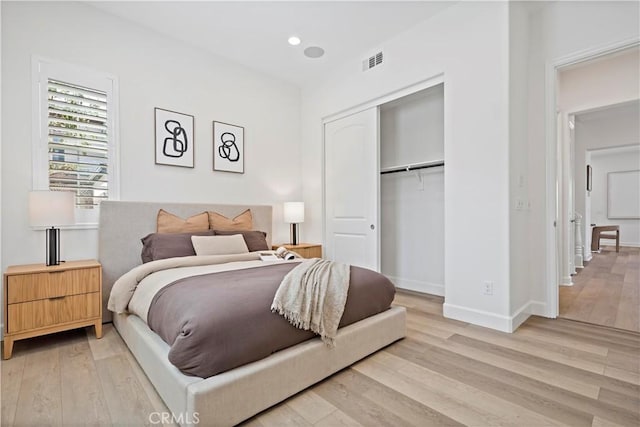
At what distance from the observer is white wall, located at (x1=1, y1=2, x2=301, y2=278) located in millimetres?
2564

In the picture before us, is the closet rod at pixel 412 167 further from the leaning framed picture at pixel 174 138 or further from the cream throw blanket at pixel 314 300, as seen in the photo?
the leaning framed picture at pixel 174 138

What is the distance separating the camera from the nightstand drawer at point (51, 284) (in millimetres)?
2172

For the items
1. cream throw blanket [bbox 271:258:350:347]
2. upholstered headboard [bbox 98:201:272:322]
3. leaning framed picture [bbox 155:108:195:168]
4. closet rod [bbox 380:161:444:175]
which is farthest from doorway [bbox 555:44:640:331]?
upholstered headboard [bbox 98:201:272:322]

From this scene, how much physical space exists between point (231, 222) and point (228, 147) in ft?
3.25

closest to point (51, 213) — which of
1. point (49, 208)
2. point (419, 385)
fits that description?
point (49, 208)

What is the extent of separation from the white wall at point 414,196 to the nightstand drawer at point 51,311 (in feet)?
10.9

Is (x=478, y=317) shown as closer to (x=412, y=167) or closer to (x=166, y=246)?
(x=412, y=167)

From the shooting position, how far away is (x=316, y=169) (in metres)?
4.45

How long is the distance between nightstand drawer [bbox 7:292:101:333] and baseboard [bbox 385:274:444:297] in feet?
10.9

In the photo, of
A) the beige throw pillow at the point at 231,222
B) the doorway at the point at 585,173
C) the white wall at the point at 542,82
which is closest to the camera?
the white wall at the point at 542,82

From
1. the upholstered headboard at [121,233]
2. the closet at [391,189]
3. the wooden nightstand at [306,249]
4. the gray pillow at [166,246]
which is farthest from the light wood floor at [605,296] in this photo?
the upholstered headboard at [121,233]

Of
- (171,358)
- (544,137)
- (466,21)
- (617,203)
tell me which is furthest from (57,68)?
(617,203)

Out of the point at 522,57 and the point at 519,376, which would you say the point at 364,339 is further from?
the point at 522,57

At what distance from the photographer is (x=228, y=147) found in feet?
12.8
